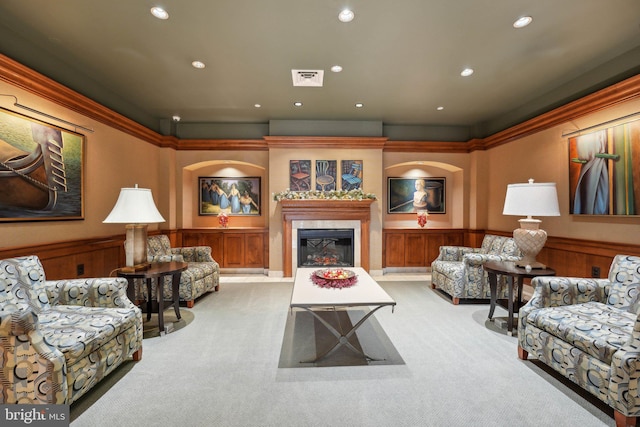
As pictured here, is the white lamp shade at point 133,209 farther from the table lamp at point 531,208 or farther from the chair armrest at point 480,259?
the chair armrest at point 480,259

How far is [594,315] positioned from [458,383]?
1.25 meters

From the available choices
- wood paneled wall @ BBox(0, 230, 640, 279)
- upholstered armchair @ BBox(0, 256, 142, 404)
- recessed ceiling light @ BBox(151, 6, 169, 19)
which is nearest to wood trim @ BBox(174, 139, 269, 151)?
wood paneled wall @ BBox(0, 230, 640, 279)

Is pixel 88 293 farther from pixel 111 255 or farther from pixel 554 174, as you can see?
pixel 554 174

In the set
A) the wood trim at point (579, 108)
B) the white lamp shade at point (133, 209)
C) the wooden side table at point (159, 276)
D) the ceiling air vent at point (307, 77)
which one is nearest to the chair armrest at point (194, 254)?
the wooden side table at point (159, 276)

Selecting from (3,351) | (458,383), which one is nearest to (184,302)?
(3,351)

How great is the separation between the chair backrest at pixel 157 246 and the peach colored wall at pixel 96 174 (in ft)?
1.54

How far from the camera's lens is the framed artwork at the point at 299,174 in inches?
221

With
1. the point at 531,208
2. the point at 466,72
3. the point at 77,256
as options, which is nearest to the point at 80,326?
the point at 77,256

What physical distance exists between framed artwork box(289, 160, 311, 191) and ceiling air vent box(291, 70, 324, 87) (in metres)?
1.85

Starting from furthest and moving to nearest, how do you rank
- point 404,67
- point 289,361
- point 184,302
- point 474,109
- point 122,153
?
point 474,109, point 122,153, point 184,302, point 404,67, point 289,361

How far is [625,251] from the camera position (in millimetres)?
3062

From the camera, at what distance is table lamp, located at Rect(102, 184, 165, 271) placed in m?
2.88

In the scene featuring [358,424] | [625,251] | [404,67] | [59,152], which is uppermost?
[404,67]

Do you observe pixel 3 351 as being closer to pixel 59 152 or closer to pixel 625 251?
pixel 59 152
